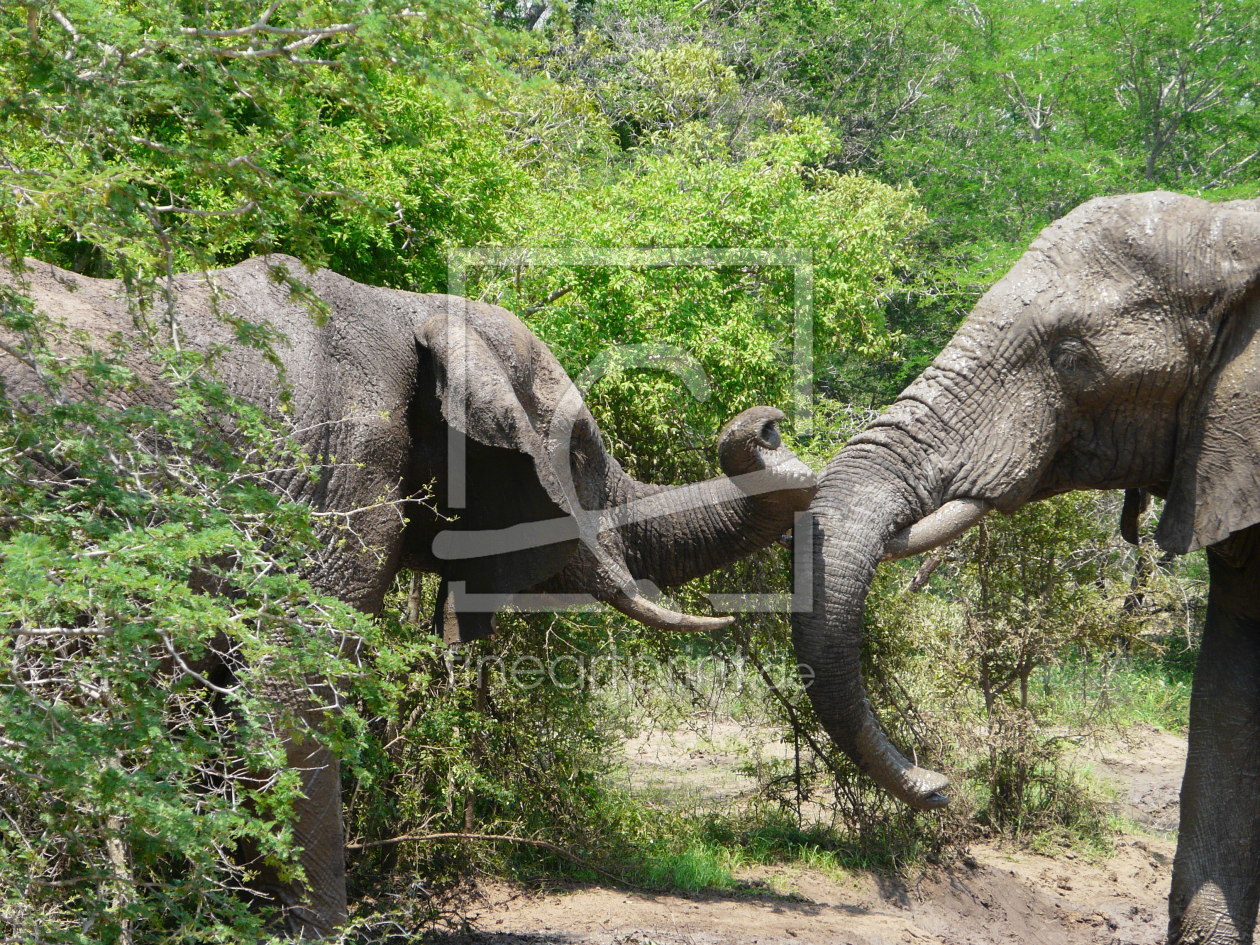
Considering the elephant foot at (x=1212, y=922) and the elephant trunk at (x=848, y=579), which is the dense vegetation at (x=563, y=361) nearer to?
the elephant trunk at (x=848, y=579)

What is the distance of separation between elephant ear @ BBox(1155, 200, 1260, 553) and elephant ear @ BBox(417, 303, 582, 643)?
230 cm

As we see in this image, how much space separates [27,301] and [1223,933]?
449 cm

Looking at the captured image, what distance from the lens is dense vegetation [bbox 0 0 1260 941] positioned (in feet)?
10.1

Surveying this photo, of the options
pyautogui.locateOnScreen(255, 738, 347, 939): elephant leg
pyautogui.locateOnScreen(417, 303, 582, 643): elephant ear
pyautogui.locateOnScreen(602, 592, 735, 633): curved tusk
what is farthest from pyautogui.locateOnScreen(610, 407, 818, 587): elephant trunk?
pyautogui.locateOnScreen(255, 738, 347, 939): elephant leg

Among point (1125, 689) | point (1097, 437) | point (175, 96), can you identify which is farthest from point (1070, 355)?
point (1125, 689)

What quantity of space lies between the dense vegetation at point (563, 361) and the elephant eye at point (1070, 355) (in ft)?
6.95

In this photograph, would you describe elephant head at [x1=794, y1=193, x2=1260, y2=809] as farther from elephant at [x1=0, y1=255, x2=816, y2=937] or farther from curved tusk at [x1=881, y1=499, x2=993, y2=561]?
elephant at [x1=0, y1=255, x2=816, y2=937]

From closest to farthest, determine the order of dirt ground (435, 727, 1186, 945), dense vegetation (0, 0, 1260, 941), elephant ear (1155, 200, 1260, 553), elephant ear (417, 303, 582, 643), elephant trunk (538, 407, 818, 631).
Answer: dense vegetation (0, 0, 1260, 941) < elephant ear (1155, 200, 1260, 553) < elephant ear (417, 303, 582, 643) < elephant trunk (538, 407, 818, 631) < dirt ground (435, 727, 1186, 945)

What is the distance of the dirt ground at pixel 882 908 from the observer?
6.44 metres

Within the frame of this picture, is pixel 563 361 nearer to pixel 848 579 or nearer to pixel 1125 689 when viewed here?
pixel 848 579

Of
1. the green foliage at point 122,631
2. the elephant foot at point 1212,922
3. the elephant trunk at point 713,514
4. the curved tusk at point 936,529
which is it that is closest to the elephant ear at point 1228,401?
the curved tusk at point 936,529

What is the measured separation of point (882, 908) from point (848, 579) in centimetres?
315

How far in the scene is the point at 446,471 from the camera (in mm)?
5457

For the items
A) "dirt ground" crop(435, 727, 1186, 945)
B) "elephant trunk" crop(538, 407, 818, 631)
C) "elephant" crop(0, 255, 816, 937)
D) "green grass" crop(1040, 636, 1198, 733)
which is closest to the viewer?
"elephant" crop(0, 255, 816, 937)
